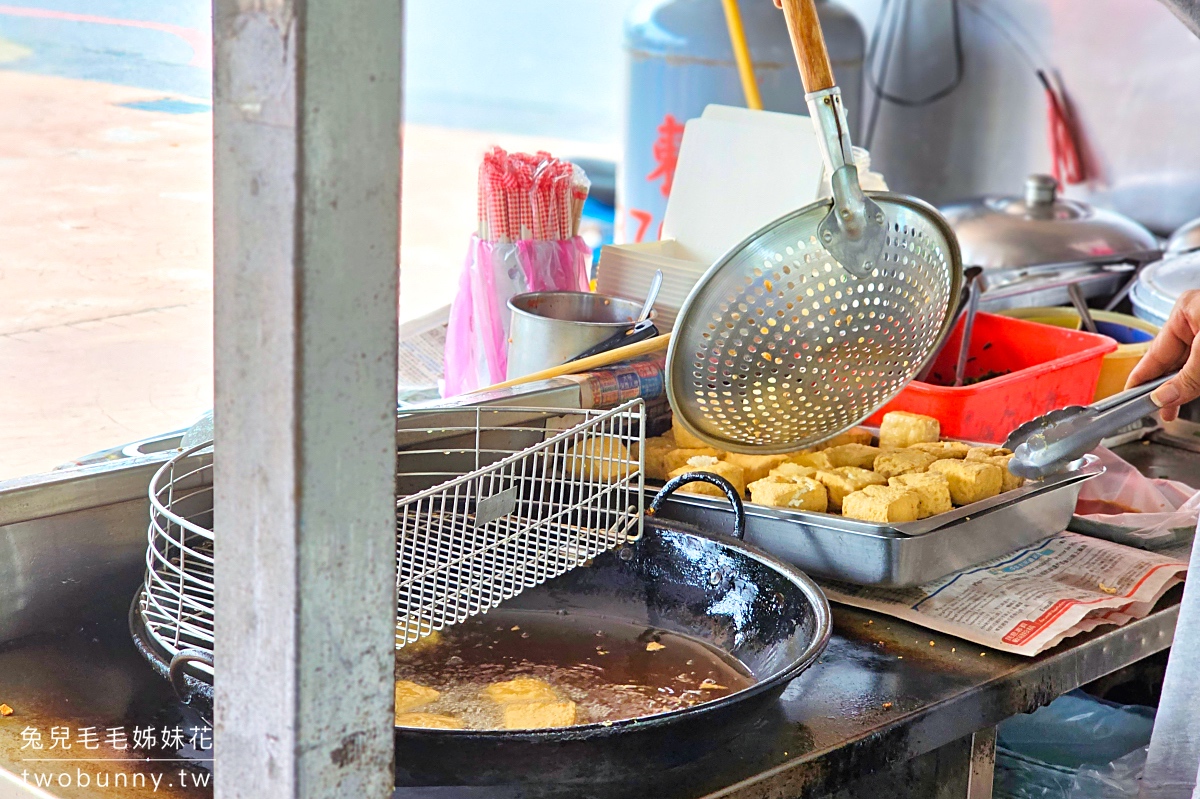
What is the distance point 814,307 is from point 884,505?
308 millimetres

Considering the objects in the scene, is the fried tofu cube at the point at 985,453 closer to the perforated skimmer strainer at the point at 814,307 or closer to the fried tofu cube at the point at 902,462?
the fried tofu cube at the point at 902,462

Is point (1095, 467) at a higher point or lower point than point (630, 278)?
Result: lower

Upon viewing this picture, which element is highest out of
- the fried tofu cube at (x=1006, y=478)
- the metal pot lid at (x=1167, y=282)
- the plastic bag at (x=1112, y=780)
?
the metal pot lid at (x=1167, y=282)

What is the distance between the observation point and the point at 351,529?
655mm

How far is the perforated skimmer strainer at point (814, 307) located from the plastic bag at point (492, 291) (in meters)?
0.72

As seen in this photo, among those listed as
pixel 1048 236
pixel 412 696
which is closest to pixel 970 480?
pixel 412 696

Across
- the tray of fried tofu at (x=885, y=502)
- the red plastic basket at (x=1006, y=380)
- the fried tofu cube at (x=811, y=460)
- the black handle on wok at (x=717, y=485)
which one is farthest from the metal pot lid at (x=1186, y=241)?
the black handle on wok at (x=717, y=485)

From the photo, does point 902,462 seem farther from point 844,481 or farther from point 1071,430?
point 1071,430

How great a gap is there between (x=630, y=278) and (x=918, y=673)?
0.96 m

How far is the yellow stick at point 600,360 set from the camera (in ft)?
5.71

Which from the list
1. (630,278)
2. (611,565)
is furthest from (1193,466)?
(611,565)

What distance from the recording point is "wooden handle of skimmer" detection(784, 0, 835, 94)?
1148 millimetres

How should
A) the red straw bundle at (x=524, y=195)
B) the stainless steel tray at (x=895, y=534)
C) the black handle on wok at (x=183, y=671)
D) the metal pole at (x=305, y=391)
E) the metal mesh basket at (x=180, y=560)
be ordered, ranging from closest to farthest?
the metal pole at (x=305, y=391) → the black handle on wok at (x=183, y=671) → the metal mesh basket at (x=180, y=560) → the stainless steel tray at (x=895, y=534) → the red straw bundle at (x=524, y=195)

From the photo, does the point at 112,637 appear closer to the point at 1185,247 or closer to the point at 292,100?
the point at 292,100
